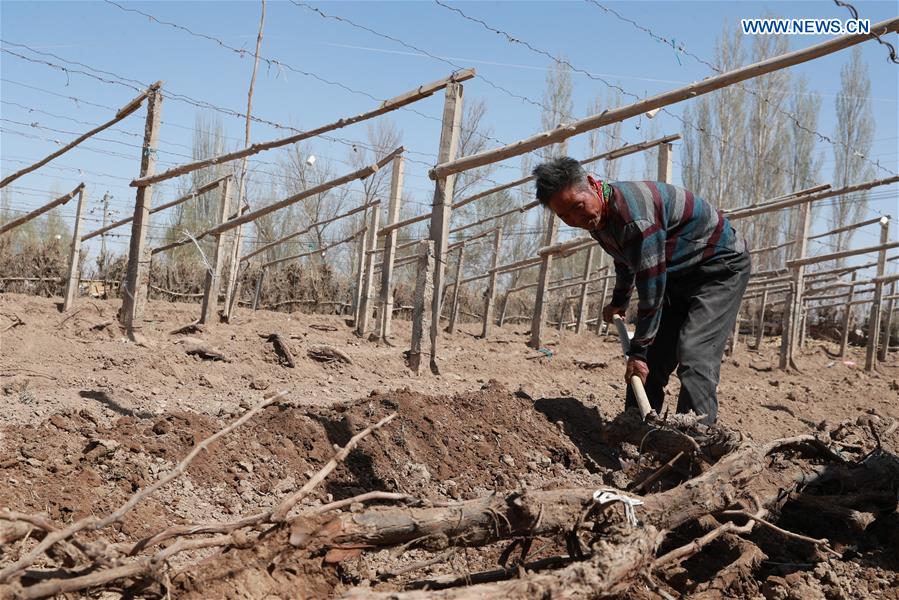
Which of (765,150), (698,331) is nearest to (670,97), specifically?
(698,331)

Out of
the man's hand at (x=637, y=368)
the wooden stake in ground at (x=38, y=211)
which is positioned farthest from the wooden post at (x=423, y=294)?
the wooden stake in ground at (x=38, y=211)

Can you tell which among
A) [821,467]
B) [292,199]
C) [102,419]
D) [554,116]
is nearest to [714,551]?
[821,467]

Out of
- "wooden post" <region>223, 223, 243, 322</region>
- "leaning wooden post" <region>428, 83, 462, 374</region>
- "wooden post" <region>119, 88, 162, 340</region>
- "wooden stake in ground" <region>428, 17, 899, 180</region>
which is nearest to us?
"wooden stake in ground" <region>428, 17, 899, 180</region>

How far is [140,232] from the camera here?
266 inches

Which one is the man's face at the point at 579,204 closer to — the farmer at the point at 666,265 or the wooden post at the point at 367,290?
the farmer at the point at 666,265

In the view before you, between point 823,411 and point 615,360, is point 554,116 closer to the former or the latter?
point 615,360

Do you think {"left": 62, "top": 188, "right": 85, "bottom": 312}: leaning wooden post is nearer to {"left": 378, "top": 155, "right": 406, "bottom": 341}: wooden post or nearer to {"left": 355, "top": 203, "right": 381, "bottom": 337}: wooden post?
{"left": 355, "top": 203, "right": 381, "bottom": 337}: wooden post

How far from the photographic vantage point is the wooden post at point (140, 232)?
6.68m

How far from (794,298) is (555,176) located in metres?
9.57

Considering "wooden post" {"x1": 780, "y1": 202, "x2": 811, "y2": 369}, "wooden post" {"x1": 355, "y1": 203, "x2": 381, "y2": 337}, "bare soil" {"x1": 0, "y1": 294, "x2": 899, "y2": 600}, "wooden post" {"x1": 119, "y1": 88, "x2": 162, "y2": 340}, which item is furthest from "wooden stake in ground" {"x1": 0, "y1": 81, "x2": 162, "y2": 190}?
"wooden post" {"x1": 780, "y1": 202, "x2": 811, "y2": 369}

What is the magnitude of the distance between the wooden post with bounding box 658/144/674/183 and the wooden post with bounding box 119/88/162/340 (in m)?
4.93

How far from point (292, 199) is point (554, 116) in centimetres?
2298

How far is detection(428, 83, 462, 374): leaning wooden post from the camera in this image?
6230mm

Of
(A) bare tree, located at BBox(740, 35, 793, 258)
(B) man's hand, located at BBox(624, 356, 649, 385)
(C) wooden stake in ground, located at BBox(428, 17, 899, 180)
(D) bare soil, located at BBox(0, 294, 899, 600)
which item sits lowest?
(D) bare soil, located at BBox(0, 294, 899, 600)
